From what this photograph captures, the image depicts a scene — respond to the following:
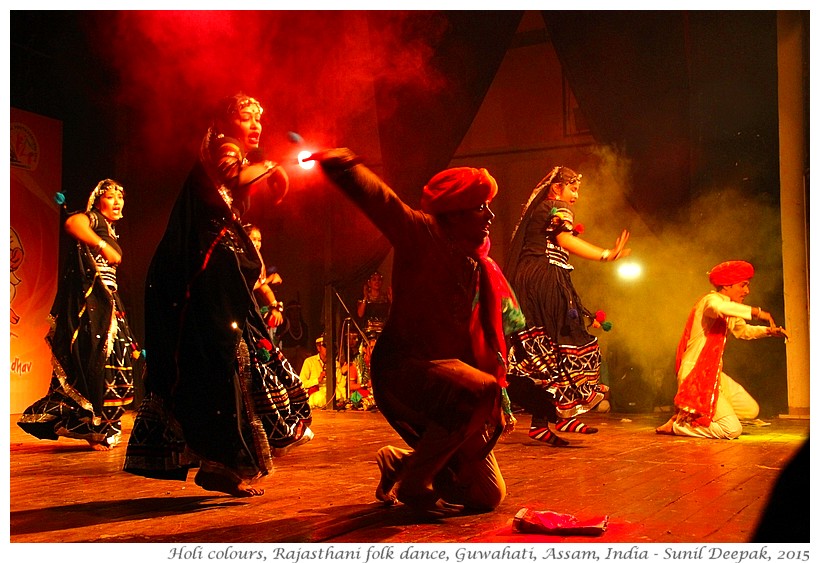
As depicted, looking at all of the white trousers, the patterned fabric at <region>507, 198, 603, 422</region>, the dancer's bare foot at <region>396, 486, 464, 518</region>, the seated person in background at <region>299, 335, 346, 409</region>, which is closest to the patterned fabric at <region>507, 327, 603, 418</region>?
the patterned fabric at <region>507, 198, 603, 422</region>

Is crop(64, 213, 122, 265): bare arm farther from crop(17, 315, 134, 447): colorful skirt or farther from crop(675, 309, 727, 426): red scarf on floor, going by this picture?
crop(675, 309, 727, 426): red scarf on floor

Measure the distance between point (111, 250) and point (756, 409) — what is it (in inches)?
149

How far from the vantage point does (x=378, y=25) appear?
4930 mm

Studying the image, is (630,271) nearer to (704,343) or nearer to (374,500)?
(704,343)

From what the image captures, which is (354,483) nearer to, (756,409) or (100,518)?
(100,518)

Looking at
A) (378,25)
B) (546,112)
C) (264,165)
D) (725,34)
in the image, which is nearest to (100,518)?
A: (264,165)

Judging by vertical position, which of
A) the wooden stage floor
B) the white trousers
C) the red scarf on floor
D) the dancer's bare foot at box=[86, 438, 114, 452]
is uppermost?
the red scarf on floor

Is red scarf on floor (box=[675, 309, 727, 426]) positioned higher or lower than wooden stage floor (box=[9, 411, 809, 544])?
higher

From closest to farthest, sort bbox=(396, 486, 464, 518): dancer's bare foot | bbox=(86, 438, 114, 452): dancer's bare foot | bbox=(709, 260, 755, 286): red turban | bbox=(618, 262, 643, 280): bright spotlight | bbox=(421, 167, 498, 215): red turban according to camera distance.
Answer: bbox=(396, 486, 464, 518): dancer's bare foot < bbox=(421, 167, 498, 215): red turban < bbox=(86, 438, 114, 452): dancer's bare foot < bbox=(709, 260, 755, 286): red turban < bbox=(618, 262, 643, 280): bright spotlight

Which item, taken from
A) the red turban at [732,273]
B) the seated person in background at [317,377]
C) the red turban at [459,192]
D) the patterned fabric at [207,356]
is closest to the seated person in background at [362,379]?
the seated person in background at [317,377]

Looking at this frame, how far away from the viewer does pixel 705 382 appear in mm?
4863

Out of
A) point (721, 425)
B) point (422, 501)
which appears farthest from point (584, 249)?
point (422, 501)

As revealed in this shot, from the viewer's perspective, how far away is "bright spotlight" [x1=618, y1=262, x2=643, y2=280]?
20.7ft

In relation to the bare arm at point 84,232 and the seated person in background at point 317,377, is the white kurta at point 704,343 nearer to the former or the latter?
the bare arm at point 84,232
